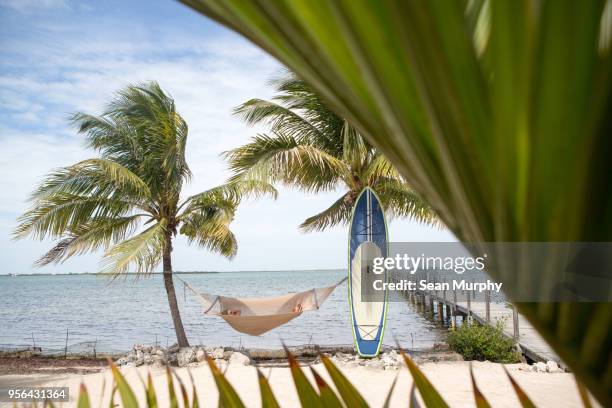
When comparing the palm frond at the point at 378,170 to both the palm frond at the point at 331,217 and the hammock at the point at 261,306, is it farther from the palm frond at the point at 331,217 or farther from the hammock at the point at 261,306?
the hammock at the point at 261,306

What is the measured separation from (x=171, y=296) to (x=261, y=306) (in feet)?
6.26

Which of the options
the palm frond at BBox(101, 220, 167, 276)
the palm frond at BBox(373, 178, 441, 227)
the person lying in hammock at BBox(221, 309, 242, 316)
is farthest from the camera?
the palm frond at BBox(373, 178, 441, 227)

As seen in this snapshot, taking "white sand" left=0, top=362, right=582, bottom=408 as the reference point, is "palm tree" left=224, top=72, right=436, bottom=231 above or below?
above

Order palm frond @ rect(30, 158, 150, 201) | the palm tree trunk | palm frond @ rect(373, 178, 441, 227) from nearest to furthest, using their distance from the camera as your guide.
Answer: palm frond @ rect(30, 158, 150, 201) < palm frond @ rect(373, 178, 441, 227) < the palm tree trunk

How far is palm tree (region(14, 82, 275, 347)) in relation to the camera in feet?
25.9

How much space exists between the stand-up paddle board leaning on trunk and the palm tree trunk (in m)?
3.20

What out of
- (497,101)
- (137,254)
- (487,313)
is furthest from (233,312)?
(497,101)

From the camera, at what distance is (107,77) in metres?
36.3

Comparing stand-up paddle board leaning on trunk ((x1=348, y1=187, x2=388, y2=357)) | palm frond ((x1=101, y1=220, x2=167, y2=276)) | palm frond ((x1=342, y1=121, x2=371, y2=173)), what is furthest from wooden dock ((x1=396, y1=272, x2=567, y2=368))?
palm frond ((x1=101, y1=220, x2=167, y2=276))

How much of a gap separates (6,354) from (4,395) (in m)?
3.45

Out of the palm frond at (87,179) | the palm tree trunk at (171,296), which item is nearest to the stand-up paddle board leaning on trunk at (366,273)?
the palm tree trunk at (171,296)

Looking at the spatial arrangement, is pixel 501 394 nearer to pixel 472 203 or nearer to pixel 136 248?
pixel 136 248

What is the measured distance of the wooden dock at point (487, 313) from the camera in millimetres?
7496

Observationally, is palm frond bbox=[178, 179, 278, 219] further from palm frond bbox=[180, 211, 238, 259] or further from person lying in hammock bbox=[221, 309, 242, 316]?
person lying in hammock bbox=[221, 309, 242, 316]
